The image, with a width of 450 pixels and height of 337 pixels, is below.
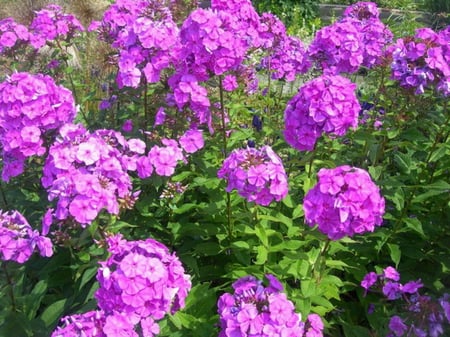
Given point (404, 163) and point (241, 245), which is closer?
point (241, 245)

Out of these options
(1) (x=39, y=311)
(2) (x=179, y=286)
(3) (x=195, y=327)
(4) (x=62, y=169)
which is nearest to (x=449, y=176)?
(3) (x=195, y=327)

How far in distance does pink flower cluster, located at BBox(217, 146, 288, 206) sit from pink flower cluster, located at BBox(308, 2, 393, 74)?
4.11ft

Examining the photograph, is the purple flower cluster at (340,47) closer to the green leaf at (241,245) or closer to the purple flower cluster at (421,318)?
the green leaf at (241,245)

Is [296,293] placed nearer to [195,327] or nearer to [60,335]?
[195,327]

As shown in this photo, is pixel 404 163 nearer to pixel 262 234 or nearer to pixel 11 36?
pixel 262 234

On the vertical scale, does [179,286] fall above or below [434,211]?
above

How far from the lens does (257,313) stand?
219cm

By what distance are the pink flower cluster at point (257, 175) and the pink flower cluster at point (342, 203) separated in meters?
0.25

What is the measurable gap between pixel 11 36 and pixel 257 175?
272 cm

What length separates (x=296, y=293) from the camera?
2855mm

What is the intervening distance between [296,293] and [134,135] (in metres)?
1.58

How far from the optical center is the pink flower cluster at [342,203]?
2.33 metres

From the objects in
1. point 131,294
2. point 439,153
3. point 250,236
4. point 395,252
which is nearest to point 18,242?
point 131,294

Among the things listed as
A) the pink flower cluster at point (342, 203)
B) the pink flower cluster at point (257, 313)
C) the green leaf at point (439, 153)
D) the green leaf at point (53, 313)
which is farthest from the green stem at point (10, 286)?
the green leaf at point (439, 153)
